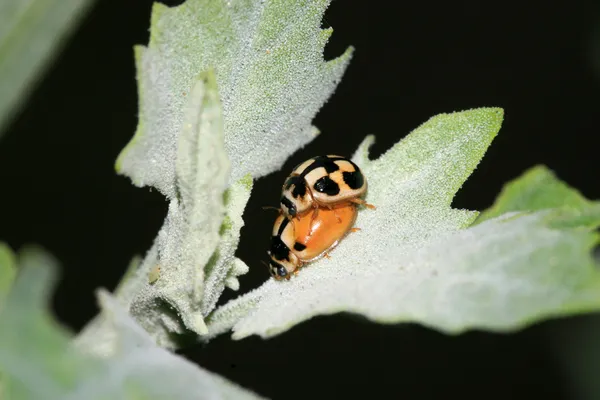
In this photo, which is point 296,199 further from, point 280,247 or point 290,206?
point 280,247

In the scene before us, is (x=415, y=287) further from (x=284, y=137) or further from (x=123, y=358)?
(x=284, y=137)

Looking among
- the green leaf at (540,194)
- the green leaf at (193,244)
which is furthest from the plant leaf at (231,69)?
the green leaf at (540,194)

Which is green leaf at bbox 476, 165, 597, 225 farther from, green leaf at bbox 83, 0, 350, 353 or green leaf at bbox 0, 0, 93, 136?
green leaf at bbox 0, 0, 93, 136

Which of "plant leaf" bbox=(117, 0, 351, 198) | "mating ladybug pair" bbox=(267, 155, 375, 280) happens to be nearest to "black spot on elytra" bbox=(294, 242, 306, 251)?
"mating ladybug pair" bbox=(267, 155, 375, 280)

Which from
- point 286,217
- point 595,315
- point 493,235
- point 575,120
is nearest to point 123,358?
point 493,235

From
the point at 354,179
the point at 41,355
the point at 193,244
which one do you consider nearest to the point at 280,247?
the point at 354,179

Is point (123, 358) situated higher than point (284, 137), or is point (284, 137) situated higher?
point (123, 358)

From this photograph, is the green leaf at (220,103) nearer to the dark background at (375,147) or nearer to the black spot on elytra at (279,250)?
the black spot on elytra at (279,250)
